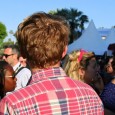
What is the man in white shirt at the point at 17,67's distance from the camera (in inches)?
213

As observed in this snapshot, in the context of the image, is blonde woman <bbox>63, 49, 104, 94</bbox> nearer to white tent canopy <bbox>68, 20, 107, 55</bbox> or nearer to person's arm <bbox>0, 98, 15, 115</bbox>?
person's arm <bbox>0, 98, 15, 115</bbox>

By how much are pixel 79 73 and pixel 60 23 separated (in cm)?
205

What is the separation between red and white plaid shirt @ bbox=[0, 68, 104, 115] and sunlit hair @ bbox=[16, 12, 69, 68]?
2.6 inches

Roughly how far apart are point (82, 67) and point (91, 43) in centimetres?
1004

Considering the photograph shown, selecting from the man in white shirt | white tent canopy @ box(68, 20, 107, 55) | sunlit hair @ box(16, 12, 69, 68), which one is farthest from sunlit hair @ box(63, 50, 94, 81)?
white tent canopy @ box(68, 20, 107, 55)

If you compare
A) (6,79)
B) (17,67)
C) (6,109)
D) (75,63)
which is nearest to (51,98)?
(6,109)

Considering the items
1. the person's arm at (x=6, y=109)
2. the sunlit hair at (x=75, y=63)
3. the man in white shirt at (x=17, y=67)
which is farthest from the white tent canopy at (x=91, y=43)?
the person's arm at (x=6, y=109)

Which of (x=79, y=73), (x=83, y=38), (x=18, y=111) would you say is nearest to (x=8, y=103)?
(x=18, y=111)

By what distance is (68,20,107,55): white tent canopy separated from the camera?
13664mm

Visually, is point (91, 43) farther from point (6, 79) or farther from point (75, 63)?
point (6, 79)

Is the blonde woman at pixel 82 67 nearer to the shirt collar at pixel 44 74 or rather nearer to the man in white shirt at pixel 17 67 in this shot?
the man in white shirt at pixel 17 67

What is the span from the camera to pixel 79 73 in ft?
12.7

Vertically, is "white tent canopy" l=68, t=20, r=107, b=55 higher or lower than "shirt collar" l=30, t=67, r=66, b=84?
lower

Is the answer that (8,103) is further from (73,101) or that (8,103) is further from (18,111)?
(73,101)
